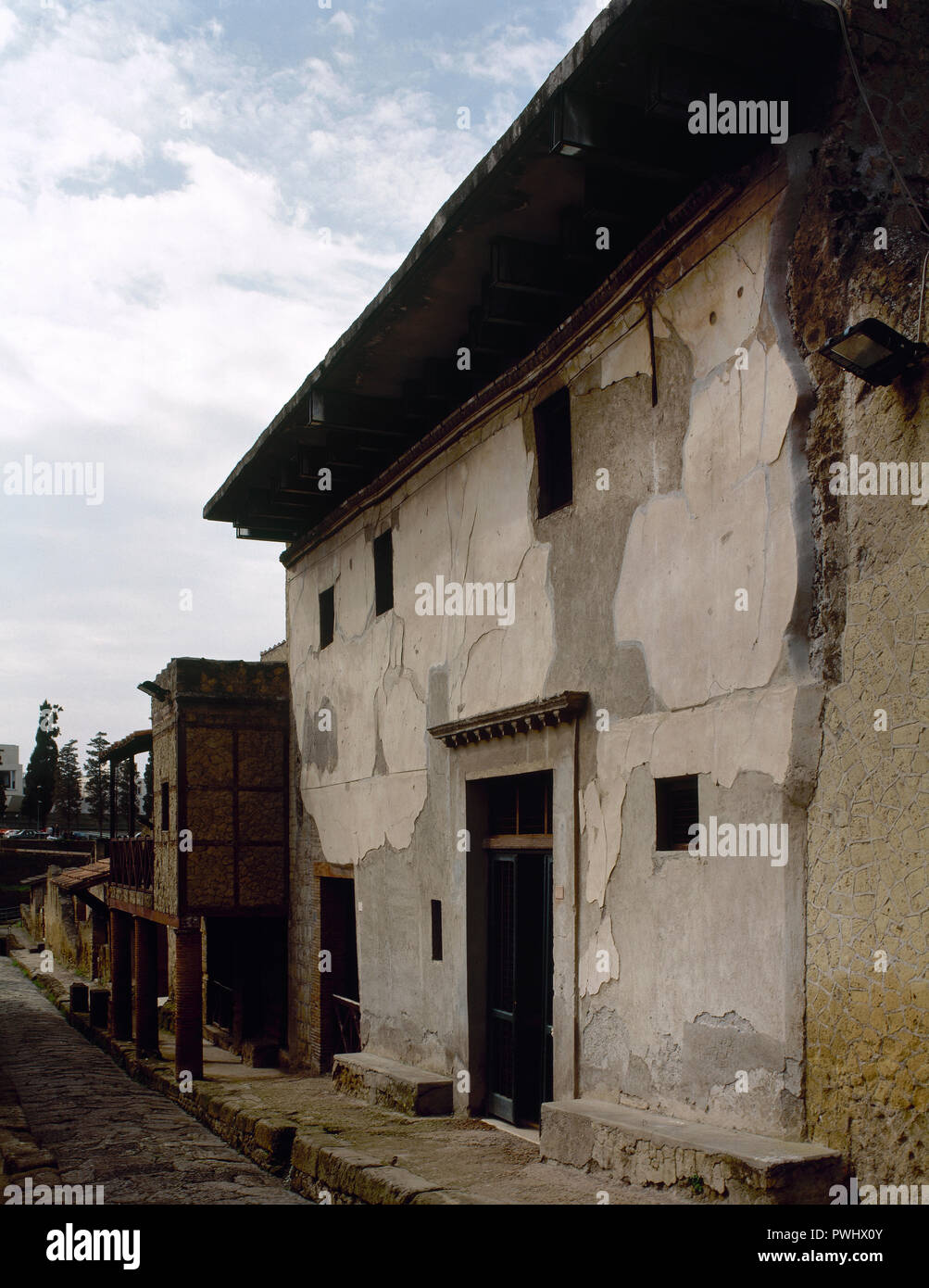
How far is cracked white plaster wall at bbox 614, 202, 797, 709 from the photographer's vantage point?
5.70 meters

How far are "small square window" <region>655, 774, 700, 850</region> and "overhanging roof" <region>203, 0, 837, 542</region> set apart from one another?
121 inches

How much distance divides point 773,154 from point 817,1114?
4.30 meters

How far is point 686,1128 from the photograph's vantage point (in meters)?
5.78

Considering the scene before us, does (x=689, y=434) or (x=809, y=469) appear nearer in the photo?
(x=809, y=469)

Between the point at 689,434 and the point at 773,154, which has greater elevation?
the point at 773,154

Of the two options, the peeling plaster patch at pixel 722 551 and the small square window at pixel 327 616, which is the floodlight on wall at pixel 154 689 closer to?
the small square window at pixel 327 616

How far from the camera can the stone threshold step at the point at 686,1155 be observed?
194 inches

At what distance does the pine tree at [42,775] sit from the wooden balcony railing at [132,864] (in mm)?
57016

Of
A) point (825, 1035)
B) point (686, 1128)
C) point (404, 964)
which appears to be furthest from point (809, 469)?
point (404, 964)

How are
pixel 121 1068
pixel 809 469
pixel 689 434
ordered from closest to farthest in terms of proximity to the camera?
pixel 809 469 < pixel 689 434 < pixel 121 1068

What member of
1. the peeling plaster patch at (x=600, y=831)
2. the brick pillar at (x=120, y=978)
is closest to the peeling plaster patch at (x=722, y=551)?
the peeling plaster patch at (x=600, y=831)

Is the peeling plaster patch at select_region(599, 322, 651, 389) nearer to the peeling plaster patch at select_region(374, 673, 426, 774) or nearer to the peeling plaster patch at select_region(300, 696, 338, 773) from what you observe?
the peeling plaster patch at select_region(374, 673, 426, 774)

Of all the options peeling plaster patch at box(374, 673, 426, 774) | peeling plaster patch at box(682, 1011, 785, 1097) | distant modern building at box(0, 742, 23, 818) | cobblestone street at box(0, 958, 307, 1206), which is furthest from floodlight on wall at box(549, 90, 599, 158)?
distant modern building at box(0, 742, 23, 818)
